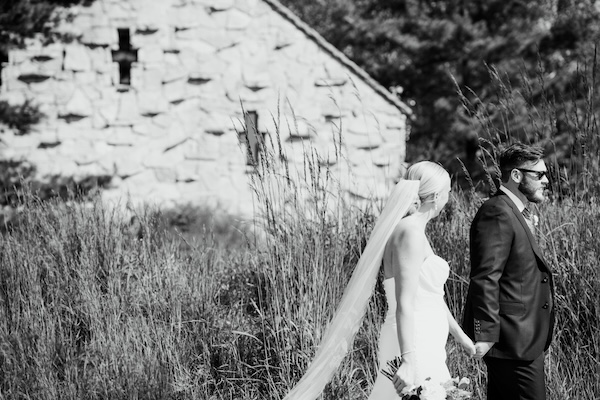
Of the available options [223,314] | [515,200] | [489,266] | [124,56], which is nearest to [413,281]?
[489,266]

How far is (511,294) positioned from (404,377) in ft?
2.36

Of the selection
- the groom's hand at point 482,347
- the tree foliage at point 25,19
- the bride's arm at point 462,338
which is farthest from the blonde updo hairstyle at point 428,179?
the tree foliage at point 25,19

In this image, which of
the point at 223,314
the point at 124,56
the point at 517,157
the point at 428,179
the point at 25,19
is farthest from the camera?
the point at 124,56

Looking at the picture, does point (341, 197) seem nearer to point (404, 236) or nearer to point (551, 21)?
point (404, 236)

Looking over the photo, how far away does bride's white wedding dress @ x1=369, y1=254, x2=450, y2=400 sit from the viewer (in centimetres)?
416

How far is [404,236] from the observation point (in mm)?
4105

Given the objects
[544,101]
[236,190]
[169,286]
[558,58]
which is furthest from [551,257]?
[558,58]

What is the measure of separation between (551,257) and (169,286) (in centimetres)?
254

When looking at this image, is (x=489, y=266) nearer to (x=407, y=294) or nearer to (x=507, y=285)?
(x=507, y=285)

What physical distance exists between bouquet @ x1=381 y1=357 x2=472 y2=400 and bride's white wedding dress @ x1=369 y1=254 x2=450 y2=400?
0.32 ft

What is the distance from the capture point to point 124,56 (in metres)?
15.5

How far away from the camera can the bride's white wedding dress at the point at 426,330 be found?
4.16 meters

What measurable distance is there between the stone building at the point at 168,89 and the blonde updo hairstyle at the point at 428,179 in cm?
1084

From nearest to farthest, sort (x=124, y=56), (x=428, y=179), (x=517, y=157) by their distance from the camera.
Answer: (x=428, y=179) → (x=517, y=157) → (x=124, y=56)
